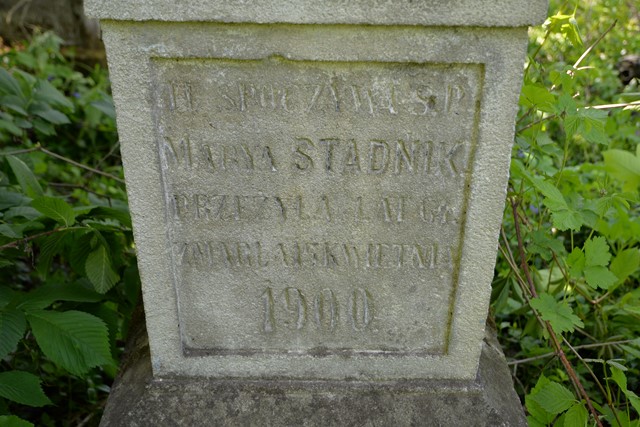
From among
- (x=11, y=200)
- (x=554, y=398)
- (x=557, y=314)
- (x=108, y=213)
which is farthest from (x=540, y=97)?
(x=11, y=200)

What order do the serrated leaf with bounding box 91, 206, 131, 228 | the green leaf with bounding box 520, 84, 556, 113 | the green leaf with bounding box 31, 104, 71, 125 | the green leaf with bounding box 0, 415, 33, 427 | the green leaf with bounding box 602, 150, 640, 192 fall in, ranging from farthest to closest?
1. the green leaf with bounding box 31, 104, 71, 125
2. the serrated leaf with bounding box 91, 206, 131, 228
3. the green leaf with bounding box 520, 84, 556, 113
4. the green leaf with bounding box 0, 415, 33, 427
5. the green leaf with bounding box 602, 150, 640, 192

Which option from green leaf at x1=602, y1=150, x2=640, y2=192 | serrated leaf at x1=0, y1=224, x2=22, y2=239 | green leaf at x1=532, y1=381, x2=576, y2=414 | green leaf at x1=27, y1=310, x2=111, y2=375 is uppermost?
green leaf at x1=602, y1=150, x2=640, y2=192

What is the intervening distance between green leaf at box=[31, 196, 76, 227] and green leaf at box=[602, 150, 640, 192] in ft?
4.98

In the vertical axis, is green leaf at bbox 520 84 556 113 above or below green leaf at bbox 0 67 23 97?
below

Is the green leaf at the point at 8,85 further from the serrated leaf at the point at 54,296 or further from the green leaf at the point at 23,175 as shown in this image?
the serrated leaf at the point at 54,296

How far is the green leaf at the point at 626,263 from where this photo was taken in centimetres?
203

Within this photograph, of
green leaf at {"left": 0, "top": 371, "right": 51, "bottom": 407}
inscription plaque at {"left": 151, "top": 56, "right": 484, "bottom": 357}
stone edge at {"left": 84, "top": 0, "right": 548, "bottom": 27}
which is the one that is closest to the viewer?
stone edge at {"left": 84, "top": 0, "right": 548, "bottom": 27}

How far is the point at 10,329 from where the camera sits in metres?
1.67

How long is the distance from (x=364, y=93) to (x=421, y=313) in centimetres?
67

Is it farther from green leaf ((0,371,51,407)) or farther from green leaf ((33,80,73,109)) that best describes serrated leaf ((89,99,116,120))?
green leaf ((0,371,51,407))

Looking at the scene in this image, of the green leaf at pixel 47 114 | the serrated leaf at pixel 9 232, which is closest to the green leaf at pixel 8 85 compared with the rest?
the green leaf at pixel 47 114

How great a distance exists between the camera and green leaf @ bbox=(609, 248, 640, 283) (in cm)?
203

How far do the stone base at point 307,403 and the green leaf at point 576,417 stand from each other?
0.40ft

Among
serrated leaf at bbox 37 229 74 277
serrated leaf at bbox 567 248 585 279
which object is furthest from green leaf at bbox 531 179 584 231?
serrated leaf at bbox 37 229 74 277
